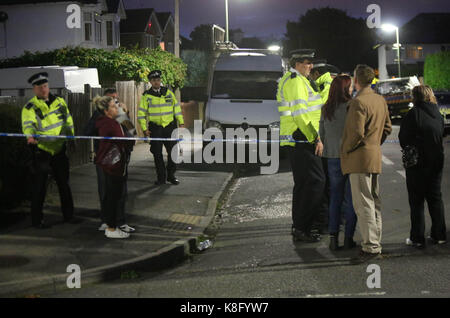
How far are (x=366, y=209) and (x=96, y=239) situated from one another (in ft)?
10.2

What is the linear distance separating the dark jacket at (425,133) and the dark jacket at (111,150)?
10.8ft

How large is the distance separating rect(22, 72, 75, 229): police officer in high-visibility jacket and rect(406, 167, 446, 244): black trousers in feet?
14.1

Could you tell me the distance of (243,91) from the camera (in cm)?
1566

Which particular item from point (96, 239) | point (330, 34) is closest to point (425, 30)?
point (330, 34)

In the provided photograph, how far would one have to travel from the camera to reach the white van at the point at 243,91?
47.9 ft

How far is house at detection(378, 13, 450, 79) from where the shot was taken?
7800 cm

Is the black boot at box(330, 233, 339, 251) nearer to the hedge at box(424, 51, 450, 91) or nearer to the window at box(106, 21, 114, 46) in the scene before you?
the hedge at box(424, 51, 450, 91)

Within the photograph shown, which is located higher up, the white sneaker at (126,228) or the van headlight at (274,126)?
the van headlight at (274,126)

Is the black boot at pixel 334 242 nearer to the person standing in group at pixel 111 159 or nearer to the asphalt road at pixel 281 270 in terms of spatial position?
the asphalt road at pixel 281 270

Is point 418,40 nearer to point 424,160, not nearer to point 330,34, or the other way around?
point 330,34

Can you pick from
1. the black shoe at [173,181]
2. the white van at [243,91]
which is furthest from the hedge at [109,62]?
the black shoe at [173,181]
